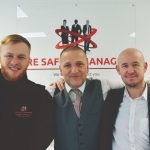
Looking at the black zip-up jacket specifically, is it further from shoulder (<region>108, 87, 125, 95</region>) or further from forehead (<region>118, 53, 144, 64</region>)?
forehead (<region>118, 53, 144, 64</region>)

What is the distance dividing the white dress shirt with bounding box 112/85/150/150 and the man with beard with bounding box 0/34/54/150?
0.48 meters

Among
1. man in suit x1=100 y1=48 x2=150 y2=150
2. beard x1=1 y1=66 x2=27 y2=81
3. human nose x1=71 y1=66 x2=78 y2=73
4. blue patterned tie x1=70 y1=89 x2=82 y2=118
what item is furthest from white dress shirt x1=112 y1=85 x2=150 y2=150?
beard x1=1 y1=66 x2=27 y2=81

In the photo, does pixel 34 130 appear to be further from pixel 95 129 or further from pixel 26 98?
pixel 95 129

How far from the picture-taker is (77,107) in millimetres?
2186

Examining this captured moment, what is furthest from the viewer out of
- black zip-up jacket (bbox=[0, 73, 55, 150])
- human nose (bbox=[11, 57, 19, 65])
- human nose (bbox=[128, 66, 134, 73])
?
human nose (bbox=[128, 66, 134, 73])

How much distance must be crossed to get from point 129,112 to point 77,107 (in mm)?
389

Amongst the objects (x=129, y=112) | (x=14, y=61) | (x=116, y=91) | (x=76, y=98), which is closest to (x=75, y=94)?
(x=76, y=98)

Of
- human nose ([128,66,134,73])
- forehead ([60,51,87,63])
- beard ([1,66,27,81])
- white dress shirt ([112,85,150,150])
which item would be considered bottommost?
white dress shirt ([112,85,150,150])

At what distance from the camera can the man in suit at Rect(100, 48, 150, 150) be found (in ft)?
6.52

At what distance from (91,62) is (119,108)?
1.57 m

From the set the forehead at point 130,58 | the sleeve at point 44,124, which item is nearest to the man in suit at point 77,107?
the sleeve at point 44,124

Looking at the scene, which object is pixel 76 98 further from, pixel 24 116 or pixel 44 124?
pixel 24 116

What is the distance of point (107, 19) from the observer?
3.68 metres

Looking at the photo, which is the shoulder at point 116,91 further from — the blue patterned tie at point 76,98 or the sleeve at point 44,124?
the sleeve at point 44,124
